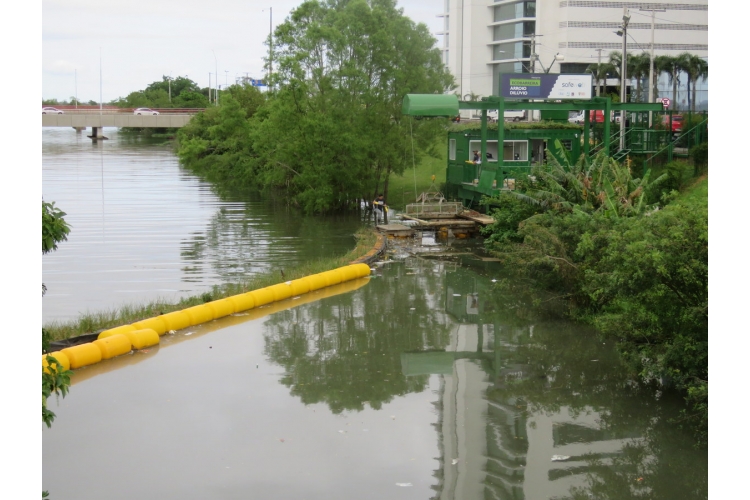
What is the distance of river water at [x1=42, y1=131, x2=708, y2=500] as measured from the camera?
10.2 metres

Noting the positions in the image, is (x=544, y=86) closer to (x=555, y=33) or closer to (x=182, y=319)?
(x=182, y=319)

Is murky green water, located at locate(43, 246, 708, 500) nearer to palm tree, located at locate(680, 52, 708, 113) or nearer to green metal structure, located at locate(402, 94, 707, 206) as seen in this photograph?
green metal structure, located at locate(402, 94, 707, 206)

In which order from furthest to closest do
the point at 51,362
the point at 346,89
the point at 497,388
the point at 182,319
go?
the point at 346,89 < the point at 182,319 < the point at 497,388 < the point at 51,362

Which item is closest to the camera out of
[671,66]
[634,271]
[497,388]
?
[634,271]

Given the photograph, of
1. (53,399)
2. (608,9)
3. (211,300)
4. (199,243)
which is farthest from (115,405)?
(608,9)

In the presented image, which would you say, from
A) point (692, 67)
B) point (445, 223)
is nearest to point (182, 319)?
point (445, 223)

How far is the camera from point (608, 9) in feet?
320

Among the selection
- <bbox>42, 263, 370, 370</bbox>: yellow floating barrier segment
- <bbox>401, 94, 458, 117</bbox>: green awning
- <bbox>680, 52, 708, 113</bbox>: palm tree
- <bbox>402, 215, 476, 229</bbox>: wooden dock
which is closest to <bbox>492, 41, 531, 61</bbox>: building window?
<bbox>680, 52, 708, 113</bbox>: palm tree

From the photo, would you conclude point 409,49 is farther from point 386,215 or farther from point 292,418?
point 292,418

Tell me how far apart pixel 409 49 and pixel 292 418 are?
2790 centimetres

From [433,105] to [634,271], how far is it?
1800 cm

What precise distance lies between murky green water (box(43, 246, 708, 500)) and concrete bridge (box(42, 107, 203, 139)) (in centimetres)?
7233

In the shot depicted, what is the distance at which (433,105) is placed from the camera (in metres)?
29.7

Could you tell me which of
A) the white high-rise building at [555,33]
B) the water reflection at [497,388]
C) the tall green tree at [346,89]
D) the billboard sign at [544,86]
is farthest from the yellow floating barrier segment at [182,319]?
the white high-rise building at [555,33]
